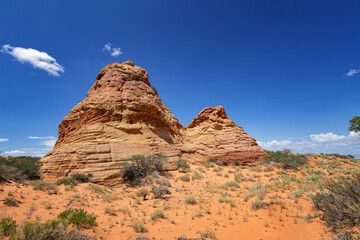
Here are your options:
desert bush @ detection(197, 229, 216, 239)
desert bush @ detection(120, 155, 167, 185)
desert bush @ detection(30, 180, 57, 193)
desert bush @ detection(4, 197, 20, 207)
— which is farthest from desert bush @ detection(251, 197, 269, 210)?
desert bush @ detection(30, 180, 57, 193)

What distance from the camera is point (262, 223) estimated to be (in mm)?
6656

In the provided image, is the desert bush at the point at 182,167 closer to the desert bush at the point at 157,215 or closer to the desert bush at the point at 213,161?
the desert bush at the point at 213,161

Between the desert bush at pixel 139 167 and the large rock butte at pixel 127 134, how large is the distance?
773 mm

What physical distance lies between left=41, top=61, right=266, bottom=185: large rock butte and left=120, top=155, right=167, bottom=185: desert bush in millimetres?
773

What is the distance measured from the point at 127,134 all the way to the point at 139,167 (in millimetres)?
4615

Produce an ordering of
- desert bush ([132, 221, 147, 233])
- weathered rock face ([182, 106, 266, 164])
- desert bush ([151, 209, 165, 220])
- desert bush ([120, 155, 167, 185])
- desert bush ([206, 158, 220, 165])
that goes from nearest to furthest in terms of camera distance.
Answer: desert bush ([132, 221, 147, 233]) < desert bush ([151, 209, 165, 220]) < desert bush ([120, 155, 167, 185]) < desert bush ([206, 158, 220, 165]) < weathered rock face ([182, 106, 266, 164])

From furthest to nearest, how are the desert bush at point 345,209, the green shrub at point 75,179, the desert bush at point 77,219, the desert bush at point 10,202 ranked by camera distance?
the green shrub at point 75,179 < the desert bush at point 10,202 < the desert bush at point 77,219 < the desert bush at point 345,209

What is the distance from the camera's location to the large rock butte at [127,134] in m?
13.7

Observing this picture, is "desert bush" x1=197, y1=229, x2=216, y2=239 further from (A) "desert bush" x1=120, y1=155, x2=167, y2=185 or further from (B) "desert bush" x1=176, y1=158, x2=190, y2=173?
(B) "desert bush" x1=176, y1=158, x2=190, y2=173

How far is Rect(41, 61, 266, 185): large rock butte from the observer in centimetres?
1370

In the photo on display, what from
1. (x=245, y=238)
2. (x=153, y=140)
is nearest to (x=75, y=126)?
(x=153, y=140)

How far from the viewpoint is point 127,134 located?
17.4m

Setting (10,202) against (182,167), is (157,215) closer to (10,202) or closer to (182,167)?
(10,202)

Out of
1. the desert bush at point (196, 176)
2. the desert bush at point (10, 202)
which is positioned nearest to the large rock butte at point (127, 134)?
the desert bush at point (196, 176)
